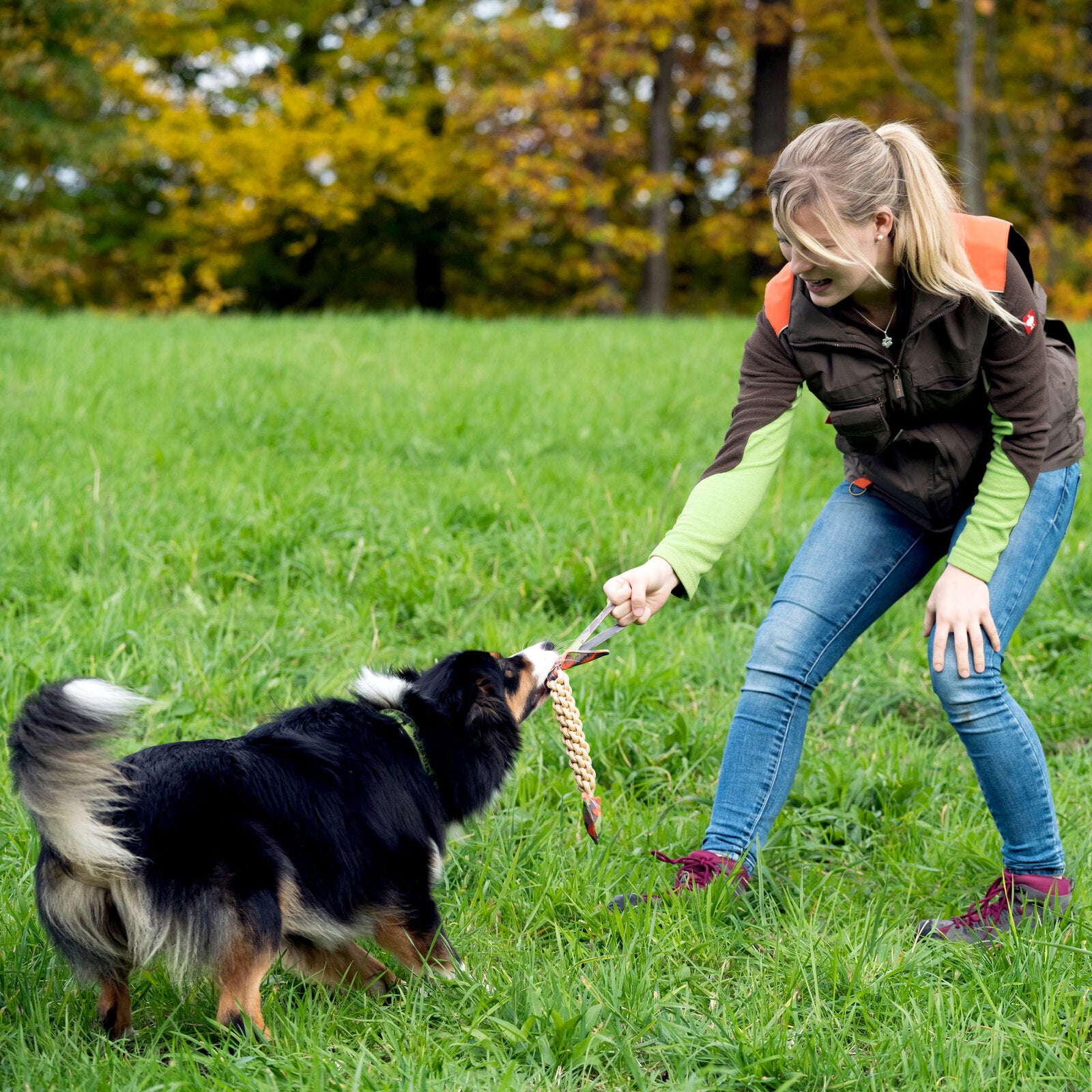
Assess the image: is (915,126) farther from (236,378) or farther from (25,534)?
(236,378)

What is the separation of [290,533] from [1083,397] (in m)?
5.35

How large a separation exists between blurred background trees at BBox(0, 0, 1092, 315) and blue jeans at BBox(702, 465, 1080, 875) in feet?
43.0

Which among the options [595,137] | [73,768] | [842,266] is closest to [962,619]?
[842,266]

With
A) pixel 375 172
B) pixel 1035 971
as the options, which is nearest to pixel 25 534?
pixel 1035 971

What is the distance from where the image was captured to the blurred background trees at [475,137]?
1531cm

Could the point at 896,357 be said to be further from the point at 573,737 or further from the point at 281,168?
the point at 281,168

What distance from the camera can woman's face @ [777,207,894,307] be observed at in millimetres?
2404

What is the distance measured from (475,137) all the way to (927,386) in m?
16.2

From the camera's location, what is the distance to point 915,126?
268cm

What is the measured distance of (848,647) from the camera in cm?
281

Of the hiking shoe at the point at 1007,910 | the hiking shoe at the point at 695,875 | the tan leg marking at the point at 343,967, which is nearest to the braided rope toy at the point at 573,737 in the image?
the hiking shoe at the point at 695,875

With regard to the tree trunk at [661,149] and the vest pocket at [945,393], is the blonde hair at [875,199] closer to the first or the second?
the vest pocket at [945,393]

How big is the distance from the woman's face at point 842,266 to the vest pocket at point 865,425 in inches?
10.3

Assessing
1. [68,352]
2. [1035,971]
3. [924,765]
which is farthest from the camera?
[68,352]
